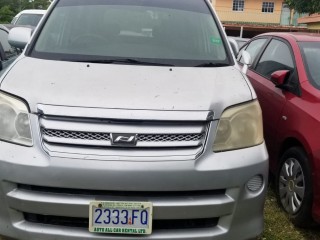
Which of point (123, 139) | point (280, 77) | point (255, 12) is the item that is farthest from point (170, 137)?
point (255, 12)

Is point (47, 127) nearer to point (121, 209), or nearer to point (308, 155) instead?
point (121, 209)

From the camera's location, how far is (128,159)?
2365 mm

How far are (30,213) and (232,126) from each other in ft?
4.21

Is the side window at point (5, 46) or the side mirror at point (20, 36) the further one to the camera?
the side window at point (5, 46)

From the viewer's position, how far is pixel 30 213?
2.41 meters

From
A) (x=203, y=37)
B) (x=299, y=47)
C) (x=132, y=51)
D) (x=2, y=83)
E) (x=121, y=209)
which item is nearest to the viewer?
(x=121, y=209)

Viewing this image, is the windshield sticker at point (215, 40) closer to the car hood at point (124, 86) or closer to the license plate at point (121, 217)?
the car hood at point (124, 86)

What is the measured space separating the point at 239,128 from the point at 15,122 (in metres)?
1.35

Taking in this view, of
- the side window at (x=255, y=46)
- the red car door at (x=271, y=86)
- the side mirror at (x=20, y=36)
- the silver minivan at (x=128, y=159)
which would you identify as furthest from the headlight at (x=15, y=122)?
the side window at (x=255, y=46)

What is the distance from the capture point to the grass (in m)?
3.43

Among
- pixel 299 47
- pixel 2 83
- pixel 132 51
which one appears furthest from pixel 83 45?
pixel 299 47

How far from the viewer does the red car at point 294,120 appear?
3.35 metres

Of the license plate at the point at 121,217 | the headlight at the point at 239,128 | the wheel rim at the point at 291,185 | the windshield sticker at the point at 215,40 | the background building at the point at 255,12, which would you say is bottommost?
the background building at the point at 255,12

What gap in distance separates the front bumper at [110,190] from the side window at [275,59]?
207 centimetres
